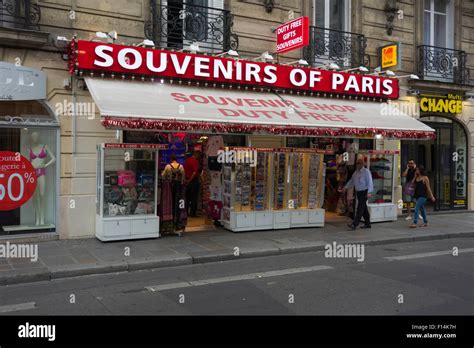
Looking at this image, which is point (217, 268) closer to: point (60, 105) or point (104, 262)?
point (104, 262)

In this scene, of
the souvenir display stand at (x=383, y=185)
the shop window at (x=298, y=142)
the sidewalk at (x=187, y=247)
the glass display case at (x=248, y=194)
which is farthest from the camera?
the shop window at (x=298, y=142)

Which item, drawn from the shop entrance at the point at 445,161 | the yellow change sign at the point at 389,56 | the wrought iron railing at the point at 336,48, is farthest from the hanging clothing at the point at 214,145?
the shop entrance at the point at 445,161

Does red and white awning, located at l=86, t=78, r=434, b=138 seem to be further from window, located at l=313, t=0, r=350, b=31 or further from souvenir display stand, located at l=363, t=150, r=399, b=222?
window, located at l=313, t=0, r=350, b=31

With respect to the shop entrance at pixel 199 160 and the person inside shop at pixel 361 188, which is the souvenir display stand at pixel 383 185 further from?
the shop entrance at pixel 199 160

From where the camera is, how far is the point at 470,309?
5.63 m

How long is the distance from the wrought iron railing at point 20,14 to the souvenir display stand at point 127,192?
9.12 ft

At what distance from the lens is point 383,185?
13.2m

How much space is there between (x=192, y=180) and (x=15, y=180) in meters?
4.64

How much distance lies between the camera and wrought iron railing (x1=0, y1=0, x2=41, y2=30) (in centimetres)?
936

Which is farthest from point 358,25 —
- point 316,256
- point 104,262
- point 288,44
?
point 104,262

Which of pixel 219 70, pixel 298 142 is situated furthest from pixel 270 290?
pixel 298 142

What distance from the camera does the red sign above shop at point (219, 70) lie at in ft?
32.4

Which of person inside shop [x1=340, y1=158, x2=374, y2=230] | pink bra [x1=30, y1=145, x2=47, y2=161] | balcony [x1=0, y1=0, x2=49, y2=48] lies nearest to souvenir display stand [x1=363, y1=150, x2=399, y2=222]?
person inside shop [x1=340, y1=158, x2=374, y2=230]

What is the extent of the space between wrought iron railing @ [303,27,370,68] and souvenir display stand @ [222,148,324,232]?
10.4 ft
